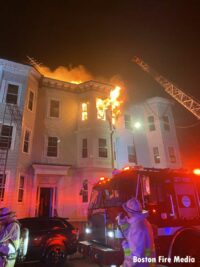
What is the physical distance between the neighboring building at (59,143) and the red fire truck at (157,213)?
8502 millimetres

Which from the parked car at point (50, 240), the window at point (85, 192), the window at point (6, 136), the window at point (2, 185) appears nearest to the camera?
the parked car at point (50, 240)

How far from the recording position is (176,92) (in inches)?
932

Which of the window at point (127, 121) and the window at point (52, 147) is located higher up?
the window at point (127, 121)

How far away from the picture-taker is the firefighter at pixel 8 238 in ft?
12.4

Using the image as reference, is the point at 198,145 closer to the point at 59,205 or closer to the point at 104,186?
the point at 59,205

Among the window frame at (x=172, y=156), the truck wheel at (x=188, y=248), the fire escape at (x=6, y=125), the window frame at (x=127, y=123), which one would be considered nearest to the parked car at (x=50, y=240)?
the truck wheel at (x=188, y=248)

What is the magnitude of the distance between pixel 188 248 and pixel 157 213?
1225 millimetres

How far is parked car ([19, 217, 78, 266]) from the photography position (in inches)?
278

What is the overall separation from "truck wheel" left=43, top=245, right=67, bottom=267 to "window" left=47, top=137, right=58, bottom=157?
32.2 feet

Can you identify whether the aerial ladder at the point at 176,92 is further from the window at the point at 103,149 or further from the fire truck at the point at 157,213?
the fire truck at the point at 157,213

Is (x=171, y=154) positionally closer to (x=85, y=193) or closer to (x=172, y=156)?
(x=172, y=156)

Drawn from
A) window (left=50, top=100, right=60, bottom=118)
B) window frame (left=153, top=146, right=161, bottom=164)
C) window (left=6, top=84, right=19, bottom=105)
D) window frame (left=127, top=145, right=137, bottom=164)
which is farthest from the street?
window frame (left=153, top=146, right=161, bottom=164)

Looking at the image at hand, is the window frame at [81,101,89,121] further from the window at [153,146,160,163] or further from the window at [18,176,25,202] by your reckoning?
the window at [153,146,160,163]

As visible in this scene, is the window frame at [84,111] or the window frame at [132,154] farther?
the window frame at [132,154]
